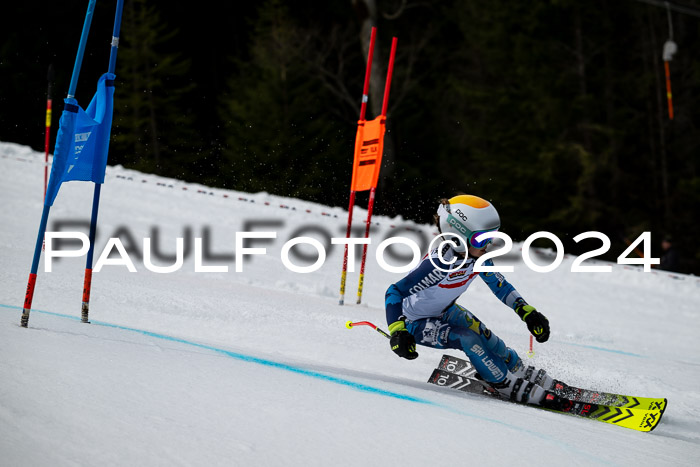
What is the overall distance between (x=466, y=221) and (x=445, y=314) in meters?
0.68

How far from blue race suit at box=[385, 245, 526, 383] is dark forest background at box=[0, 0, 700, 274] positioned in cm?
1617

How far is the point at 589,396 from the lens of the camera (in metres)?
4.66

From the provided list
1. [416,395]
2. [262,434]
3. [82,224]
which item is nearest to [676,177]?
[82,224]

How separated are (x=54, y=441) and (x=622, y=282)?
1128 centimetres

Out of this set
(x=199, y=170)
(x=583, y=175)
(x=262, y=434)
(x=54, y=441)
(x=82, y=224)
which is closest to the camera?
(x=54, y=441)

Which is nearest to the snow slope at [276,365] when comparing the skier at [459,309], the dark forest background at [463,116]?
the skier at [459,309]

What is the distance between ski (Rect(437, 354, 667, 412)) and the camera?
170 inches

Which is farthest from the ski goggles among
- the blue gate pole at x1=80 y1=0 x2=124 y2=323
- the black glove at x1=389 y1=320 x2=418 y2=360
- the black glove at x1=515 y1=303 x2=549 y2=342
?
the blue gate pole at x1=80 y1=0 x2=124 y2=323

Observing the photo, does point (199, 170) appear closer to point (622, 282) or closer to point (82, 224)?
point (82, 224)

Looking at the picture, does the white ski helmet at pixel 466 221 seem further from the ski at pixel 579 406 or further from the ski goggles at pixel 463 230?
the ski at pixel 579 406

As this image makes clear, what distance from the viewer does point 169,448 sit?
2.36 metres

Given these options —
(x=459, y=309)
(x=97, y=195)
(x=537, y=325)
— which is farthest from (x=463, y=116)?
(x=97, y=195)

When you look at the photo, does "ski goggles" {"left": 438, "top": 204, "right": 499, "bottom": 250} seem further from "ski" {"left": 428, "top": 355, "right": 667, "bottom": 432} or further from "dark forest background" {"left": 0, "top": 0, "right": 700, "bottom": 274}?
"dark forest background" {"left": 0, "top": 0, "right": 700, "bottom": 274}

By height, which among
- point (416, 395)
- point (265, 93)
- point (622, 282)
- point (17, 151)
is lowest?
point (416, 395)
